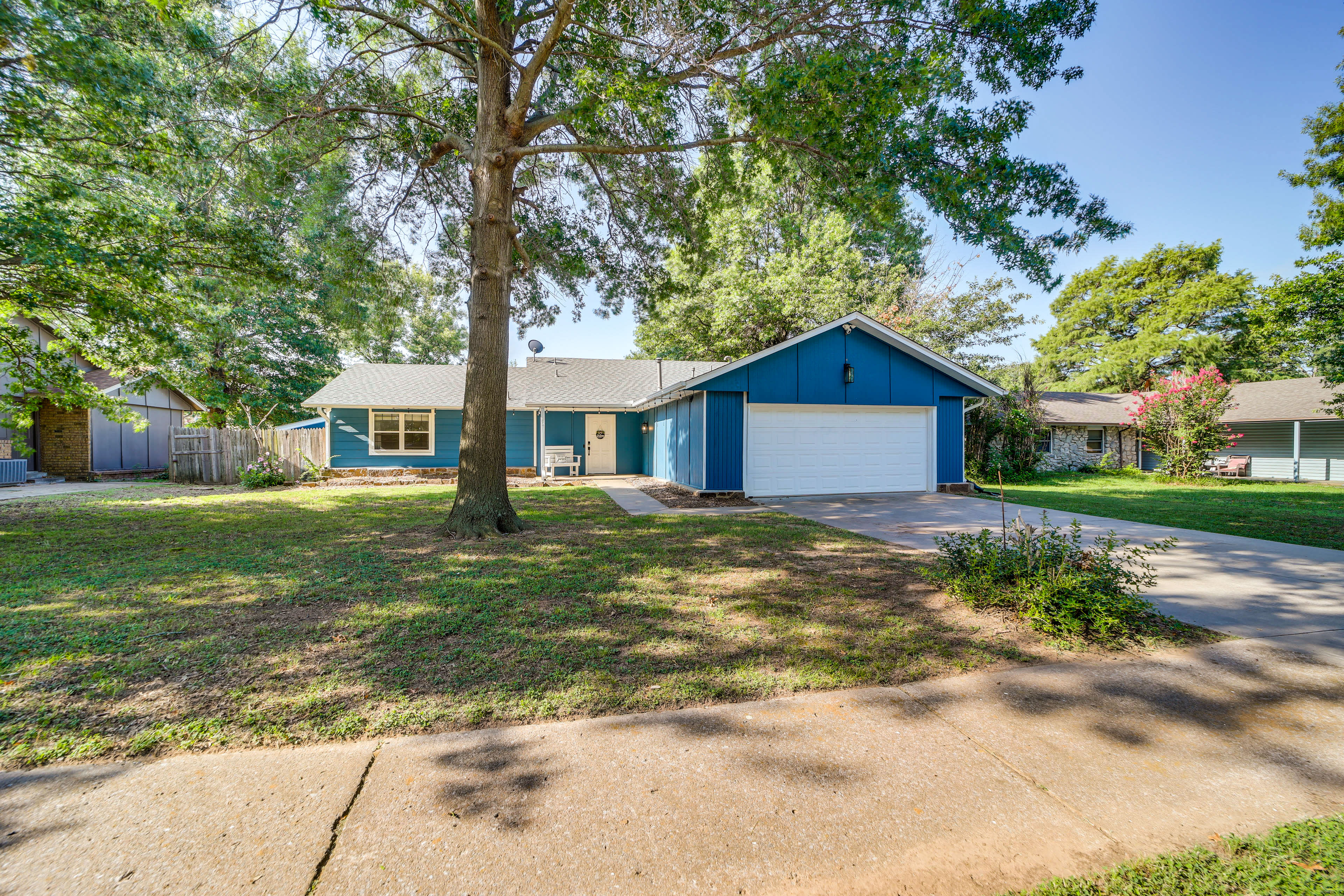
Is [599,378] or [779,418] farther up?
[599,378]

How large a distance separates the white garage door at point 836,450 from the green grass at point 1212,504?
92.0 inches

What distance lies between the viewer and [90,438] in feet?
51.1

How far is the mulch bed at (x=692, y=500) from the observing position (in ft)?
34.4

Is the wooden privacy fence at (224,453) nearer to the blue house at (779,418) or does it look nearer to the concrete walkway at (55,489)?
the concrete walkway at (55,489)

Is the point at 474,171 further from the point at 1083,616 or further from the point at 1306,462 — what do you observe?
the point at 1306,462

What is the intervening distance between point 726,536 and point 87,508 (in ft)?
37.8

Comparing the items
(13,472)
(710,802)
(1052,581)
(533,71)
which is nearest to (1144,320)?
(1052,581)

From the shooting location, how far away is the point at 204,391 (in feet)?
36.9

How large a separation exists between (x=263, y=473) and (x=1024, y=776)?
16630 mm

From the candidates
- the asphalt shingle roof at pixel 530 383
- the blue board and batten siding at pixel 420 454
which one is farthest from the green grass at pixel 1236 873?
the blue board and batten siding at pixel 420 454

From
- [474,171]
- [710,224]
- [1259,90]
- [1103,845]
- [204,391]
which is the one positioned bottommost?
[1103,845]

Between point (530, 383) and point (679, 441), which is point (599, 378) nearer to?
point (530, 383)

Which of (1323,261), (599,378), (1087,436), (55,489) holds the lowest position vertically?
(55,489)

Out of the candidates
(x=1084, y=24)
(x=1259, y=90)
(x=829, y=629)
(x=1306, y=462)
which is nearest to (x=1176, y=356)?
(x=1306, y=462)
